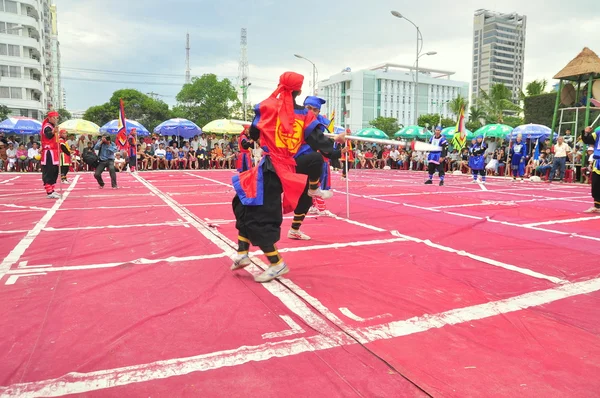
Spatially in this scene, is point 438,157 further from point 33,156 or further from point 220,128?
point 33,156

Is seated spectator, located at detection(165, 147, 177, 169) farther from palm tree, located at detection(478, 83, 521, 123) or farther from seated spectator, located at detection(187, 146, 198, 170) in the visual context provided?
palm tree, located at detection(478, 83, 521, 123)

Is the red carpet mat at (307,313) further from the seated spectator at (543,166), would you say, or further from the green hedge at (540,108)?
the green hedge at (540,108)

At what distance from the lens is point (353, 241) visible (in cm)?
638

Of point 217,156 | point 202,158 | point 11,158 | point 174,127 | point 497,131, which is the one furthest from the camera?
point 217,156

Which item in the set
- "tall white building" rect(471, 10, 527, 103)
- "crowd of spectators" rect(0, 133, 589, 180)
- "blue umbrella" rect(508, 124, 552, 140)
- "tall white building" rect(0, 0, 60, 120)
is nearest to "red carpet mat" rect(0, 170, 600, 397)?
"crowd of spectators" rect(0, 133, 589, 180)

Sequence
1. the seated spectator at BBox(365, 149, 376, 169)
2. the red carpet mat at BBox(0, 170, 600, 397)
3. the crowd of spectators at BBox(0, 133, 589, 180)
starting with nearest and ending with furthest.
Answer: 1. the red carpet mat at BBox(0, 170, 600, 397)
2. the crowd of spectators at BBox(0, 133, 589, 180)
3. the seated spectator at BBox(365, 149, 376, 169)

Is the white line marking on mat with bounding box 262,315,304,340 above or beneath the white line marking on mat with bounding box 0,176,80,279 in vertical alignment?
beneath

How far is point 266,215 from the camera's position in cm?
449

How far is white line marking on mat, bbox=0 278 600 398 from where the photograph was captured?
Answer: 254cm

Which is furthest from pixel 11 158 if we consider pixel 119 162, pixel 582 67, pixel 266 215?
pixel 582 67

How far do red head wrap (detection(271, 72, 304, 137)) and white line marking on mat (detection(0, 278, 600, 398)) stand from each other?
7.33ft

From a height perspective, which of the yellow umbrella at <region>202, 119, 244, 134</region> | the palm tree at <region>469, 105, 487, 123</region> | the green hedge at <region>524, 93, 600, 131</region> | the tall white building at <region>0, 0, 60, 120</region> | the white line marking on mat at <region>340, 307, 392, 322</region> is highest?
the tall white building at <region>0, 0, 60, 120</region>

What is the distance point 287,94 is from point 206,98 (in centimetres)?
7041

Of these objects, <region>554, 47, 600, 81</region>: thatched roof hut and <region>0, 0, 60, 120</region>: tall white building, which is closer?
<region>554, 47, 600, 81</region>: thatched roof hut
